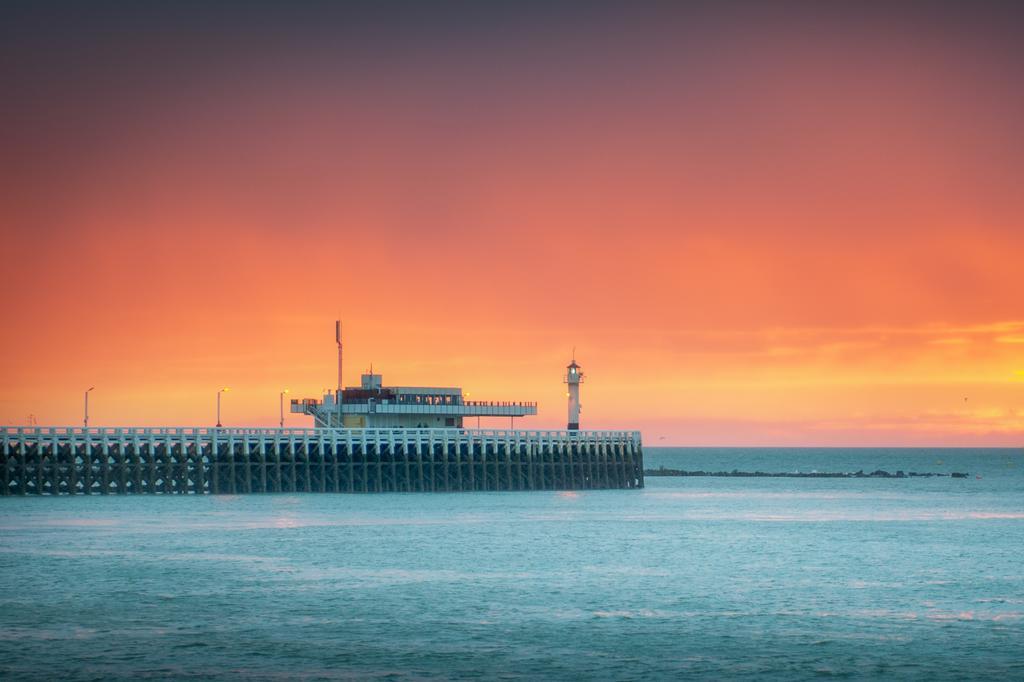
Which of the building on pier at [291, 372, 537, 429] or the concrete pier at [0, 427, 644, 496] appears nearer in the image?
the concrete pier at [0, 427, 644, 496]

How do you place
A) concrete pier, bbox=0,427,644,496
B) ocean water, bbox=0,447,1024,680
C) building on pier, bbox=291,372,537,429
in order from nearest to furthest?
1. ocean water, bbox=0,447,1024,680
2. concrete pier, bbox=0,427,644,496
3. building on pier, bbox=291,372,537,429

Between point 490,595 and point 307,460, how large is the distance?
5602 cm

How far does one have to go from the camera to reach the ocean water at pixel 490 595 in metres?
31.1

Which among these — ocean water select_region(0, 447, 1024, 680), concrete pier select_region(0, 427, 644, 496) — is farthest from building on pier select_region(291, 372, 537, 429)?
ocean water select_region(0, 447, 1024, 680)

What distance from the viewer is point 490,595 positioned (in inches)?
1689

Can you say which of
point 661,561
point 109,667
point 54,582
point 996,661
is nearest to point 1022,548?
point 661,561

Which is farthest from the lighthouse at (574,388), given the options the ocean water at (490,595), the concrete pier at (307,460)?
the ocean water at (490,595)

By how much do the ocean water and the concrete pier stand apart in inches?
186

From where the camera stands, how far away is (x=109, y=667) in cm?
2992

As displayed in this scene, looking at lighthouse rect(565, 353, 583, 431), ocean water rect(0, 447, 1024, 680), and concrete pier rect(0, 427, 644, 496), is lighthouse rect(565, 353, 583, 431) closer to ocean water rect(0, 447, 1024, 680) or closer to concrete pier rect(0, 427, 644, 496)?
concrete pier rect(0, 427, 644, 496)

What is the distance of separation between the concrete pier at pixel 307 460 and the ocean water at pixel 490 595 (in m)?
4.72

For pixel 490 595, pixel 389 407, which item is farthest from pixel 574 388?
pixel 490 595

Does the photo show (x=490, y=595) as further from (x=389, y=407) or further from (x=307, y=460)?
(x=389, y=407)

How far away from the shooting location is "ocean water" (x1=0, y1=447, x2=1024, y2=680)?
3112cm
